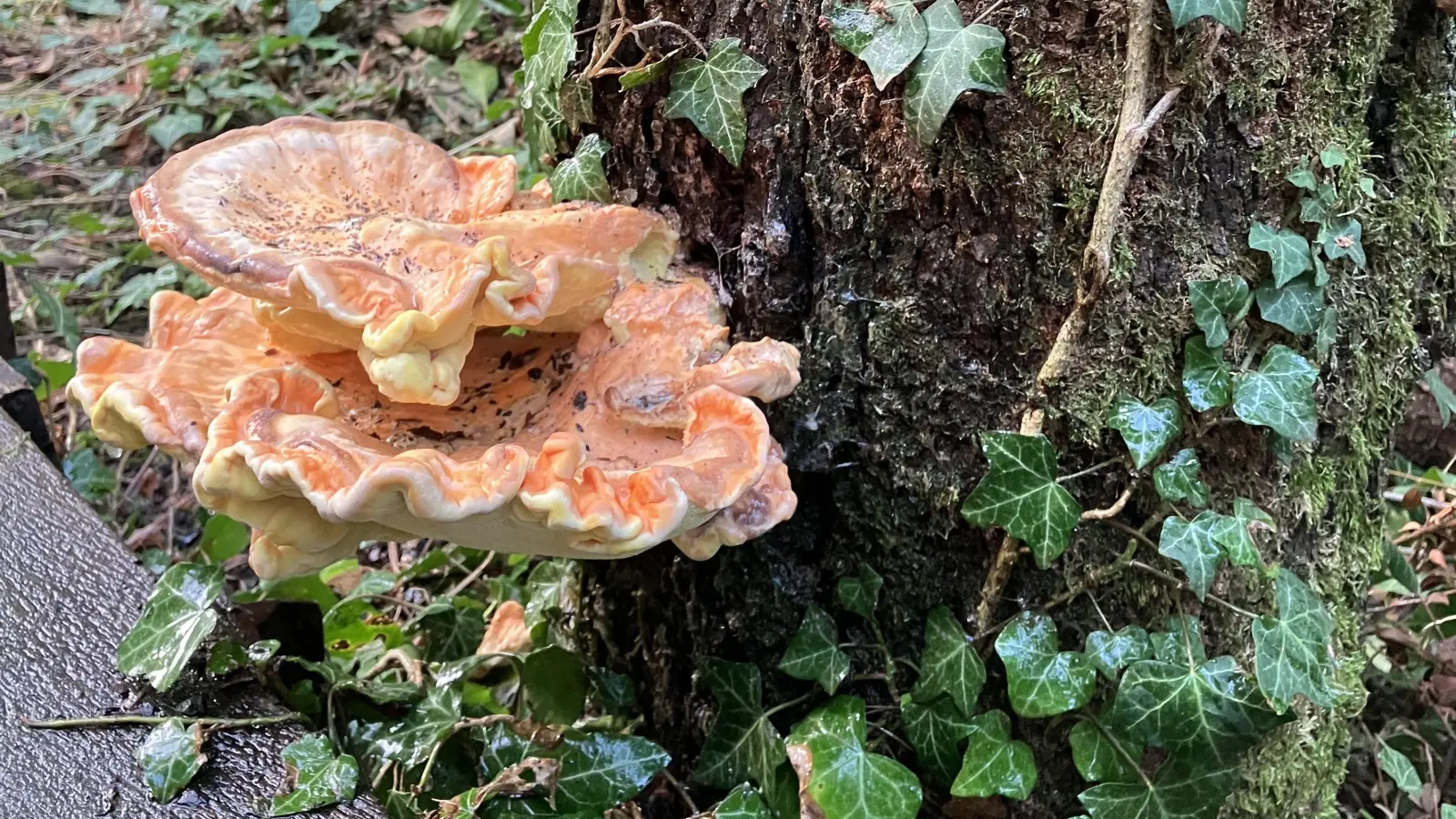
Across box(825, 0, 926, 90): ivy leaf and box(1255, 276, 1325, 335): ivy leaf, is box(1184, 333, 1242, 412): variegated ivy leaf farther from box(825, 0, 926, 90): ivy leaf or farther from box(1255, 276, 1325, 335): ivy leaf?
box(825, 0, 926, 90): ivy leaf

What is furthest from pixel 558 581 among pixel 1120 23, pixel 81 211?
pixel 81 211

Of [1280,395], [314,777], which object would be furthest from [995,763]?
[314,777]

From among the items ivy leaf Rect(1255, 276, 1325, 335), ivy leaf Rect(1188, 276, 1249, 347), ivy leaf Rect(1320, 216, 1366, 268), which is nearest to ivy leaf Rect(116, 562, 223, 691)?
ivy leaf Rect(1188, 276, 1249, 347)

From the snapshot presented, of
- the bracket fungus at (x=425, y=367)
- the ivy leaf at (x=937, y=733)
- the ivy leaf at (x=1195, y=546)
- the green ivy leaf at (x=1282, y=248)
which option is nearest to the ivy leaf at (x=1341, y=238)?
the green ivy leaf at (x=1282, y=248)

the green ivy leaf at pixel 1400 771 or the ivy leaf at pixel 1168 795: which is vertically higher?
the ivy leaf at pixel 1168 795

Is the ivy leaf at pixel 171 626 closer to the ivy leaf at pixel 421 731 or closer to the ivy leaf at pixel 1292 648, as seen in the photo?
the ivy leaf at pixel 421 731

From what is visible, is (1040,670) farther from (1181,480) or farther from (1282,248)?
(1282,248)
